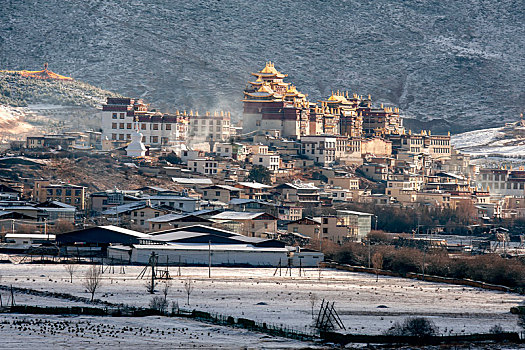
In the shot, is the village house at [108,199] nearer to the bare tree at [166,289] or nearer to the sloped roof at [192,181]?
the sloped roof at [192,181]

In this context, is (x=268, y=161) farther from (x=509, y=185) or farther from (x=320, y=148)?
(x=509, y=185)

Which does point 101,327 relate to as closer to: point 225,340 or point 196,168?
point 225,340

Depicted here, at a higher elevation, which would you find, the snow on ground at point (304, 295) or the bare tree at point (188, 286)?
the bare tree at point (188, 286)

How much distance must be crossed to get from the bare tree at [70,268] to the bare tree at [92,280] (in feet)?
2.22

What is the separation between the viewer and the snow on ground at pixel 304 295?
195ft

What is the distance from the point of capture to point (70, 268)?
7250cm

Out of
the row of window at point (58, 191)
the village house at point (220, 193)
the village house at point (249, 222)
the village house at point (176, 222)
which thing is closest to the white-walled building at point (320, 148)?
the village house at point (220, 193)

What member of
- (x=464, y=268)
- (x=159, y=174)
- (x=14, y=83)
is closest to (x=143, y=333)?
(x=464, y=268)

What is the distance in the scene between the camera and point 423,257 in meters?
81.1

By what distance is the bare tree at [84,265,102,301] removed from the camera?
6340cm

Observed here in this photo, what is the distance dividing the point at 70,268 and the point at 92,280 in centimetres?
691

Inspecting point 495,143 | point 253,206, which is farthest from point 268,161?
point 495,143

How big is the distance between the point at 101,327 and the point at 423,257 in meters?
29.6

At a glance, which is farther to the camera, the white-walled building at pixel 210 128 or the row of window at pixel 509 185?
the row of window at pixel 509 185
